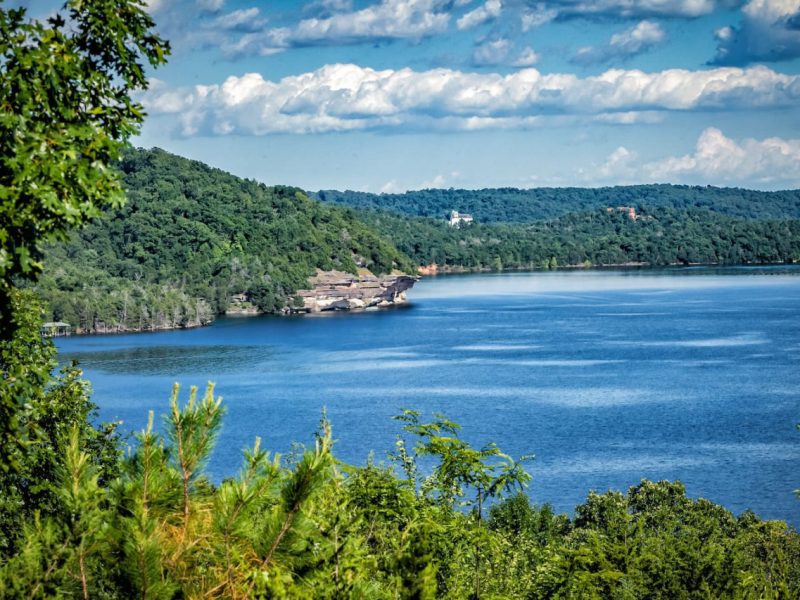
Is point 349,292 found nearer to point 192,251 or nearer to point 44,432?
point 192,251

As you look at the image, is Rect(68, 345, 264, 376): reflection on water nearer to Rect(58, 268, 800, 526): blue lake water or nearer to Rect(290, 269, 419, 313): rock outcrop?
Rect(58, 268, 800, 526): blue lake water

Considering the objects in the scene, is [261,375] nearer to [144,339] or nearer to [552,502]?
[144,339]

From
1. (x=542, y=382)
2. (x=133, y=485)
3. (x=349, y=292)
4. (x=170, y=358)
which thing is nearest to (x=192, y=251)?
(x=349, y=292)

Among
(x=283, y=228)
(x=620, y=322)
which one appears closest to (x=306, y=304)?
(x=283, y=228)

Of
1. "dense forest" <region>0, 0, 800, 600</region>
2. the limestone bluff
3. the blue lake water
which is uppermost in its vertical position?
"dense forest" <region>0, 0, 800, 600</region>

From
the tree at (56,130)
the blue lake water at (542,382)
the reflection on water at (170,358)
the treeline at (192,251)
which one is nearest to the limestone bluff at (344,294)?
the treeline at (192,251)

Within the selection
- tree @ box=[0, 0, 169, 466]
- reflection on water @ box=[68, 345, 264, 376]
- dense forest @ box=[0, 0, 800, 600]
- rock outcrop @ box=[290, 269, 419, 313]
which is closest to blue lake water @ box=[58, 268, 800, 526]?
reflection on water @ box=[68, 345, 264, 376]
